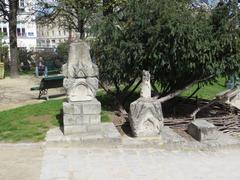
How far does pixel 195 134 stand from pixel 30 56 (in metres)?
30.0

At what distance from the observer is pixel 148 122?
9.34 metres

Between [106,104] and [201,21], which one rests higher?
[201,21]

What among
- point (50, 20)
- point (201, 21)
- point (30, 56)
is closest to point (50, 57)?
point (30, 56)

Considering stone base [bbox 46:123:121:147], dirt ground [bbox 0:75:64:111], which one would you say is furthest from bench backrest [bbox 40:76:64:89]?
stone base [bbox 46:123:121:147]

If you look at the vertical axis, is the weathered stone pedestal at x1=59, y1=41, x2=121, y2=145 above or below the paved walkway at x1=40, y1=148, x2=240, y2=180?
above

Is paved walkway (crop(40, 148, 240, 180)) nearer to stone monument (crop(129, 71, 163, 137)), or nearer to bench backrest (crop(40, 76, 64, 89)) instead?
stone monument (crop(129, 71, 163, 137))

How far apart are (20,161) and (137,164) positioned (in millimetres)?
2109

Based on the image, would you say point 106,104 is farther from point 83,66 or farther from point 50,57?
point 50,57

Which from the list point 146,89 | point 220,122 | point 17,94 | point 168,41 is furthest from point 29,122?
point 17,94

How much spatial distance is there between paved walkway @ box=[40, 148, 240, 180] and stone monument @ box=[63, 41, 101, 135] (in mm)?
697

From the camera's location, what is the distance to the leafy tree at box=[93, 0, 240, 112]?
1045 cm

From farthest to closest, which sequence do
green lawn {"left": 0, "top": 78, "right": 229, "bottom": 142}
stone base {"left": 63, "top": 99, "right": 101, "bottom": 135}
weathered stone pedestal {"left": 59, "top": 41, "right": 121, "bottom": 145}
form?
green lawn {"left": 0, "top": 78, "right": 229, "bottom": 142} → stone base {"left": 63, "top": 99, "right": 101, "bottom": 135} → weathered stone pedestal {"left": 59, "top": 41, "right": 121, "bottom": 145}

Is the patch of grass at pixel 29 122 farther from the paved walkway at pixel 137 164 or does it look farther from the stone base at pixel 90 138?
the paved walkway at pixel 137 164

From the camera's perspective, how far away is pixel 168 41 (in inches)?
415
